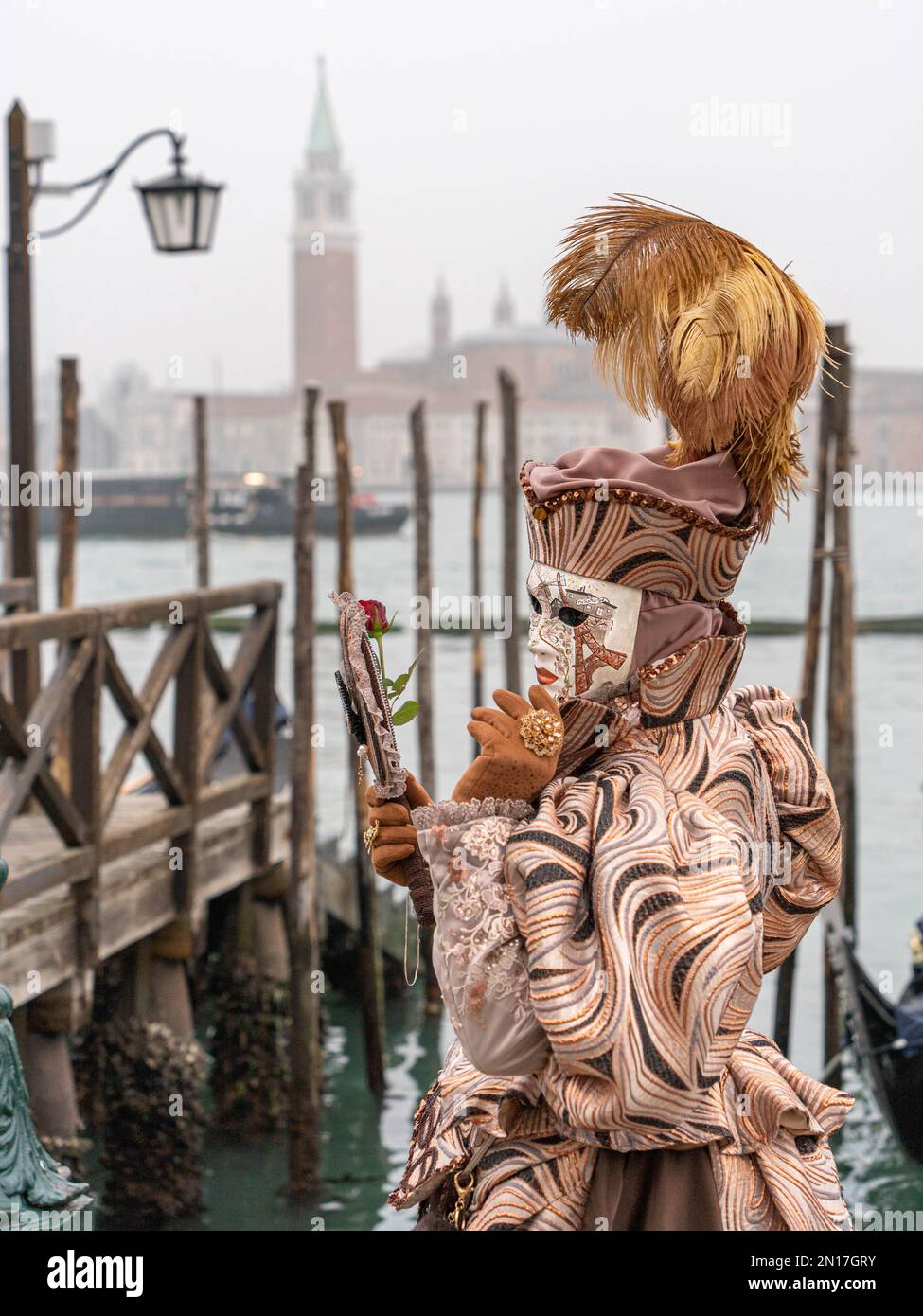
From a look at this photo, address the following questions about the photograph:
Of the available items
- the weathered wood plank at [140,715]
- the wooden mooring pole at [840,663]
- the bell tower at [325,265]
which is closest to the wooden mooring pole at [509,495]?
the wooden mooring pole at [840,663]

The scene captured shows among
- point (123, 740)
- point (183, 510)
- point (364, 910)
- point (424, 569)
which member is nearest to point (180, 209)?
point (123, 740)

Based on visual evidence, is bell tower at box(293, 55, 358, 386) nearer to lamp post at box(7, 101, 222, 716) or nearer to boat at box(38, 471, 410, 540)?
boat at box(38, 471, 410, 540)

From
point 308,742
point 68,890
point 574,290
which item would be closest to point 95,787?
point 68,890

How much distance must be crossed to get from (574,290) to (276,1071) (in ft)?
22.0

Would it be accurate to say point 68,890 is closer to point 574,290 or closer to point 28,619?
point 28,619

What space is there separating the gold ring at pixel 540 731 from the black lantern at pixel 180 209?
5438mm

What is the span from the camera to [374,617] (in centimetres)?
212

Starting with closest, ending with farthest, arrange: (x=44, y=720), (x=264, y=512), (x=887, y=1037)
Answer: (x=44, y=720)
(x=887, y=1037)
(x=264, y=512)

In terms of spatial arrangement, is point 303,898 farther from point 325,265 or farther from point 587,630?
point 325,265

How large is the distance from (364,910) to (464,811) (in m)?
7.19

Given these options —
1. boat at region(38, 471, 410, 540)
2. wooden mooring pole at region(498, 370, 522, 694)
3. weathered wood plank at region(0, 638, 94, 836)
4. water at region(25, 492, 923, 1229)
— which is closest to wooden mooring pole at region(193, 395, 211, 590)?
water at region(25, 492, 923, 1229)

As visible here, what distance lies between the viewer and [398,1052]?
10.2 metres

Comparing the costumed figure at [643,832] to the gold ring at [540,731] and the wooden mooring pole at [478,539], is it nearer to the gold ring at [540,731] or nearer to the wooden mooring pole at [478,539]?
the gold ring at [540,731]

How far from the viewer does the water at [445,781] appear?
8.16 m
